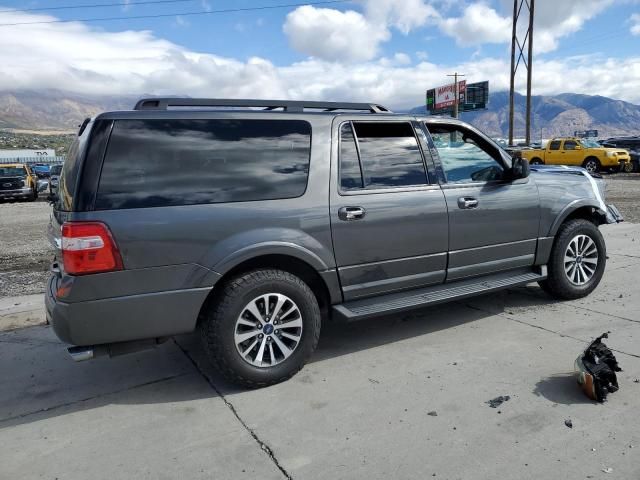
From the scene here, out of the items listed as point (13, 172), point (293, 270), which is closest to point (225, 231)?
point (293, 270)

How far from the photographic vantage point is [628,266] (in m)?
6.63

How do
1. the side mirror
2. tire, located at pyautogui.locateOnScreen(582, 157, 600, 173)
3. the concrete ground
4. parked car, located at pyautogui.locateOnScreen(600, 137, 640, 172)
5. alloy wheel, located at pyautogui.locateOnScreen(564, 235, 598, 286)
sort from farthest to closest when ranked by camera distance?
parked car, located at pyautogui.locateOnScreen(600, 137, 640, 172)
tire, located at pyautogui.locateOnScreen(582, 157, 600, 173)
alloy wheel, located at pyautogui.locateOnScreen(564, 235, 598, 286)
the side mirror
the concrete ground

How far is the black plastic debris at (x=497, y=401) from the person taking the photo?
3.19 m

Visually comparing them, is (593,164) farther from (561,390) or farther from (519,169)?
(561,390)

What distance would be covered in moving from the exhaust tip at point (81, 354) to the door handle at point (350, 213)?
6.06 feet

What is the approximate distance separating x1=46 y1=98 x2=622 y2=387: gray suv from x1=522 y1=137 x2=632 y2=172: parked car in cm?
2259

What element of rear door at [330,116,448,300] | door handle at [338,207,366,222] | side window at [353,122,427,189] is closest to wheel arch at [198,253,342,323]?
rear door at [330,116,448,300]

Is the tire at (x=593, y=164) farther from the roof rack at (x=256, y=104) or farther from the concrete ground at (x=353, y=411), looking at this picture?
the roof rack at (x=256, y=104)

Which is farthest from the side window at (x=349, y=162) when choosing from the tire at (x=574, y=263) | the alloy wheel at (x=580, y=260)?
the alloy wheel at (x=580, y=260)

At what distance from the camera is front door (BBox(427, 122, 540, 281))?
14.2ft

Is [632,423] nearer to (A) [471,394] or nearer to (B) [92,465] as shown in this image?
(A) [471,394]

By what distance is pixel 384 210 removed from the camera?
3928 millimetres

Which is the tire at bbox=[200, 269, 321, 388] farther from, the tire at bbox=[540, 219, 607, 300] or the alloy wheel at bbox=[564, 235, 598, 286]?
the alloy wheel at bbox=[564, 235, 598, 286]

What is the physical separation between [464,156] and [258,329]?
2421mm
